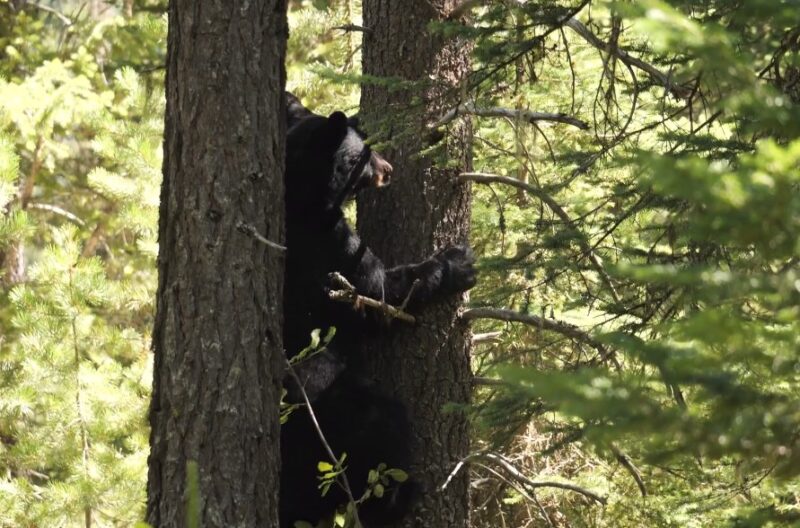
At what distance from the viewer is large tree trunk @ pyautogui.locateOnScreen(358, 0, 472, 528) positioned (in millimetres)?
5090

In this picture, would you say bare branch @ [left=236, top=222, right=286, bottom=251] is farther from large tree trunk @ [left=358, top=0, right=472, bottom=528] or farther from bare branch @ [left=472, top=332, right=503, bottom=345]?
bare branch @ [left=472, top=332, right=503, bottom=345]

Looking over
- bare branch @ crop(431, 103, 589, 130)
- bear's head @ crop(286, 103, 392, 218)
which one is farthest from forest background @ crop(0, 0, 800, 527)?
bear's head @ crop(286, 103, 392, 218)

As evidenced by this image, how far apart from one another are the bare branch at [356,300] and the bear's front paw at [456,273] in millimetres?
263

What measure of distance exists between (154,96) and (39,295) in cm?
287

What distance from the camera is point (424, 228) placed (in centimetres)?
525

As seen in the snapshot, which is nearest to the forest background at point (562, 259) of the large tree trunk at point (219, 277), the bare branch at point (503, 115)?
the bare branch at point (503, 115)

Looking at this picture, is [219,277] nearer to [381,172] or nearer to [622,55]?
[381,172]

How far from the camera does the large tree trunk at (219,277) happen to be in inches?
138

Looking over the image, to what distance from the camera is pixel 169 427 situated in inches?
139

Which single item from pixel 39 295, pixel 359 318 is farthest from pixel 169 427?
pixel 39 295

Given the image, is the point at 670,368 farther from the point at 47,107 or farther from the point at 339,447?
the point at 47,107

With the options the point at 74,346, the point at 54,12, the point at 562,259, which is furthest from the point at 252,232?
the point at 54,12

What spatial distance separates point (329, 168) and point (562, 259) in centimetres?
151

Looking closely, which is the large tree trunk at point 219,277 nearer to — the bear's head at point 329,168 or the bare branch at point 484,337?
the bear's head at point 329,168
